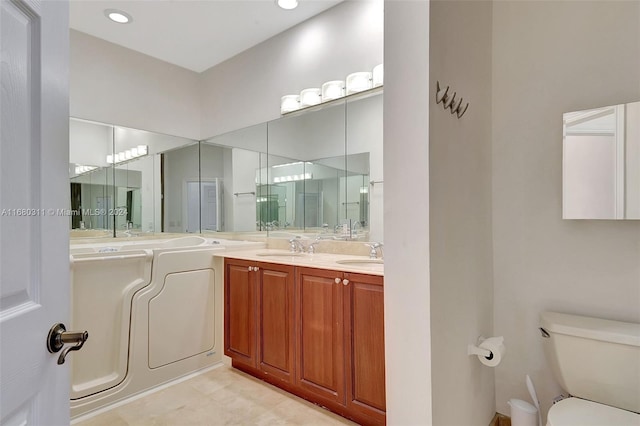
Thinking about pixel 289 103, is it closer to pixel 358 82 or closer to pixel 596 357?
pixel 358 82

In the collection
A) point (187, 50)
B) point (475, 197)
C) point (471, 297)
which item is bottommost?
point (471, 297)

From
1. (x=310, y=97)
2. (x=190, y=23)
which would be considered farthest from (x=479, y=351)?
(x=190, y=23)

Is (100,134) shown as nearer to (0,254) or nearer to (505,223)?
(0,254)

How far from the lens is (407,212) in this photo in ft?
3.81

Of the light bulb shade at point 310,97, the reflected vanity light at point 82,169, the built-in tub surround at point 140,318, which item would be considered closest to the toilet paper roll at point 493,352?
the built-in tub surround at point 140,318

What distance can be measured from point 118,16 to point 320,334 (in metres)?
2.89

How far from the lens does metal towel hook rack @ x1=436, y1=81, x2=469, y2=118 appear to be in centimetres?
116

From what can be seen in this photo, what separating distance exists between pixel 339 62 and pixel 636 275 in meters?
2.21

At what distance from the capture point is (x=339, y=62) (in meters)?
2.59

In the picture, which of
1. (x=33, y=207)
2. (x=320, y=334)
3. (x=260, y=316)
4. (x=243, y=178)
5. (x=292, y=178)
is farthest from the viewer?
(x=243, y=178)

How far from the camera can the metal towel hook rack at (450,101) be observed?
1164mm

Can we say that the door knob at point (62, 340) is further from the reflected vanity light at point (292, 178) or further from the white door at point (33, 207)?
the reflected vanity light at point (292, 178)

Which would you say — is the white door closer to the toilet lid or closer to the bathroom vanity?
the bathroom vanity

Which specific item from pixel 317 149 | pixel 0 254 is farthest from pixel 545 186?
pixel 0 254
